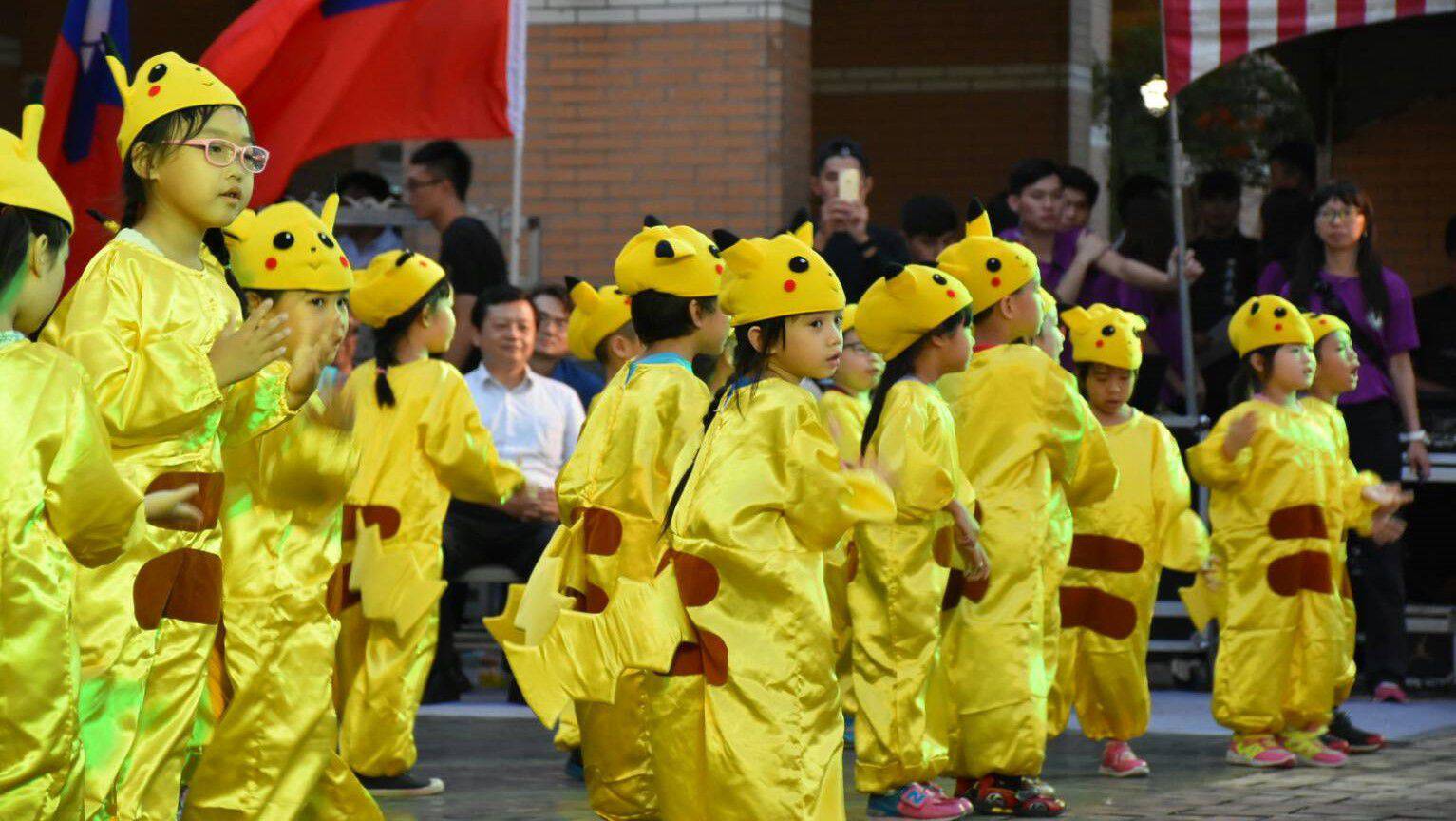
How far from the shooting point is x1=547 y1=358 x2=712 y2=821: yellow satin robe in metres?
7.06

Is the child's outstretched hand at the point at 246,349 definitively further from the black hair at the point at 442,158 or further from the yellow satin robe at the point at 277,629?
the black hair at the point at 442,158

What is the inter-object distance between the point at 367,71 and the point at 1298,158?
5285 mm

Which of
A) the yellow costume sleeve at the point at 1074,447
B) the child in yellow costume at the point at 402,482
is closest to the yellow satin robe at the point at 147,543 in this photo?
the child in yellow costume at the point at 402,482

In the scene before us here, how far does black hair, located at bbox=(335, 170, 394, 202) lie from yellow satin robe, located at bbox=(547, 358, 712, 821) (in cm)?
533

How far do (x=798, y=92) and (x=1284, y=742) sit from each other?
18.3 feet

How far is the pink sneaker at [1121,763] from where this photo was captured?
332 inches

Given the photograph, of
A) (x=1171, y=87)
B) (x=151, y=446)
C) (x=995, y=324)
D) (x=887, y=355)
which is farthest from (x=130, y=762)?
(x=1171, y=87)

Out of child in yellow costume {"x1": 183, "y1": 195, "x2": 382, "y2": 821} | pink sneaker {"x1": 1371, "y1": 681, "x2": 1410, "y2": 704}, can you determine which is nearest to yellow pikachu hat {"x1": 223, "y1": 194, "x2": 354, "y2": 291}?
child in yellow costume {"x1": 183, "y1": 195, "x2": 382, "y2": 821}

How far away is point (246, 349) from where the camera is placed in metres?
5.20

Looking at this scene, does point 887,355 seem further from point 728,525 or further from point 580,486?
point 728,525

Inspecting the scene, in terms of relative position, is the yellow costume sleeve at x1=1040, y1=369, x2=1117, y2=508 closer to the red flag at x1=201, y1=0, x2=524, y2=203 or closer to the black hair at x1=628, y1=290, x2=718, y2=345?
the black hair at x1=628, y1=290, x2=718, y2=345

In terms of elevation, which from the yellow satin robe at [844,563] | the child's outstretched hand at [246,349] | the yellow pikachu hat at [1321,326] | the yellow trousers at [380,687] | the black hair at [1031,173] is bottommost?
the yellow trousers at [380,687]

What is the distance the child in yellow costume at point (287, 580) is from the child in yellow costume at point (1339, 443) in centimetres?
Answer: 438

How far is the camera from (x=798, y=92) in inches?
524
